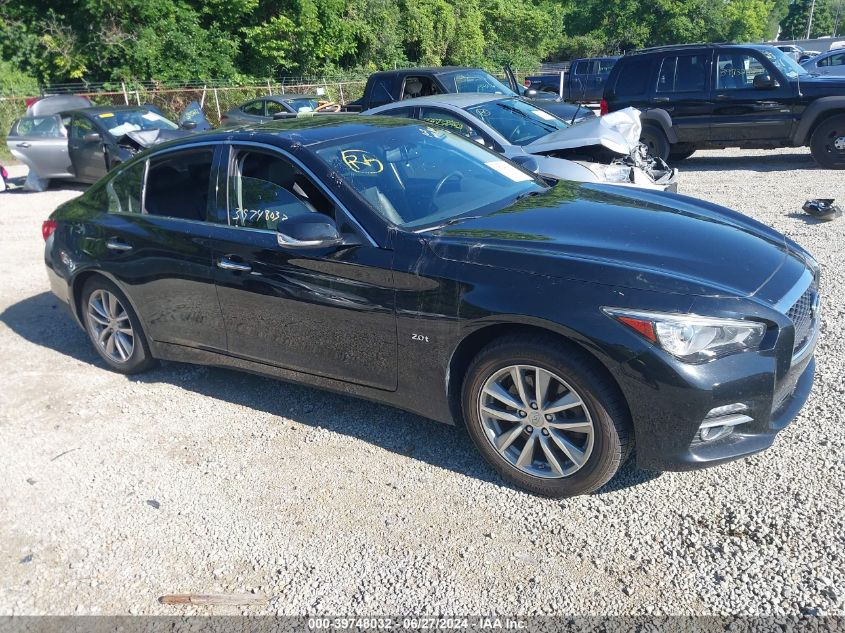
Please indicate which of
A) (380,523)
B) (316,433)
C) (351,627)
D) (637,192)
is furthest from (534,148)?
(351,627)

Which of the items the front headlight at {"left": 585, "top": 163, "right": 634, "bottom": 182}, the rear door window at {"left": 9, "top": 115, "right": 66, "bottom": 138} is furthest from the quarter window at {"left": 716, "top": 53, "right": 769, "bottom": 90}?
the rear door window at {"left": 9, "top": 115, "right": 66, "bottom": 138}

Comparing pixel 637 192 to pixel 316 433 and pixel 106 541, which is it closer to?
pixel 316 433

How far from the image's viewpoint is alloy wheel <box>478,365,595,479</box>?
338cm

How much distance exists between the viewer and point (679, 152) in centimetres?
1287

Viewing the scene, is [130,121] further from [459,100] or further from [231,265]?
[231,265]

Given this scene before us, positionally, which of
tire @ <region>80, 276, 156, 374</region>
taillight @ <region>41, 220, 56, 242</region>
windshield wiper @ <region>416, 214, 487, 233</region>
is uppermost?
windshield wiper @ <region>416, 214, 487, 233</region>

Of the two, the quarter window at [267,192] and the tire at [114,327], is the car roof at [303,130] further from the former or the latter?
the tire at [114,327]

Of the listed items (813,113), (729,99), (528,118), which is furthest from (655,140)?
(528,118)

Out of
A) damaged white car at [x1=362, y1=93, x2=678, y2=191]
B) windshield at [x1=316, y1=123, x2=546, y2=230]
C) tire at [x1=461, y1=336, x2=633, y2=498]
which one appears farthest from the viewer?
damaged white car at [x1=362, y1=93, x2=678, y2=191]

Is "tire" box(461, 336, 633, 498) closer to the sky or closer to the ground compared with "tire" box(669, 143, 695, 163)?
closer to the sky

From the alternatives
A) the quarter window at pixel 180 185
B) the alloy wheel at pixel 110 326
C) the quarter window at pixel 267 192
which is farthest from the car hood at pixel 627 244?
the alloy wheel at pixel 110 326

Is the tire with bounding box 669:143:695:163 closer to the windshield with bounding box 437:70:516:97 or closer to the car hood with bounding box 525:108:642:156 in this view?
the windshield with bounding box 437:70:516:97

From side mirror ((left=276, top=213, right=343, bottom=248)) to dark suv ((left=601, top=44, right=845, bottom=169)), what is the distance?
9.59 meters

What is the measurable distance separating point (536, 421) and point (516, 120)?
6.33 metres
